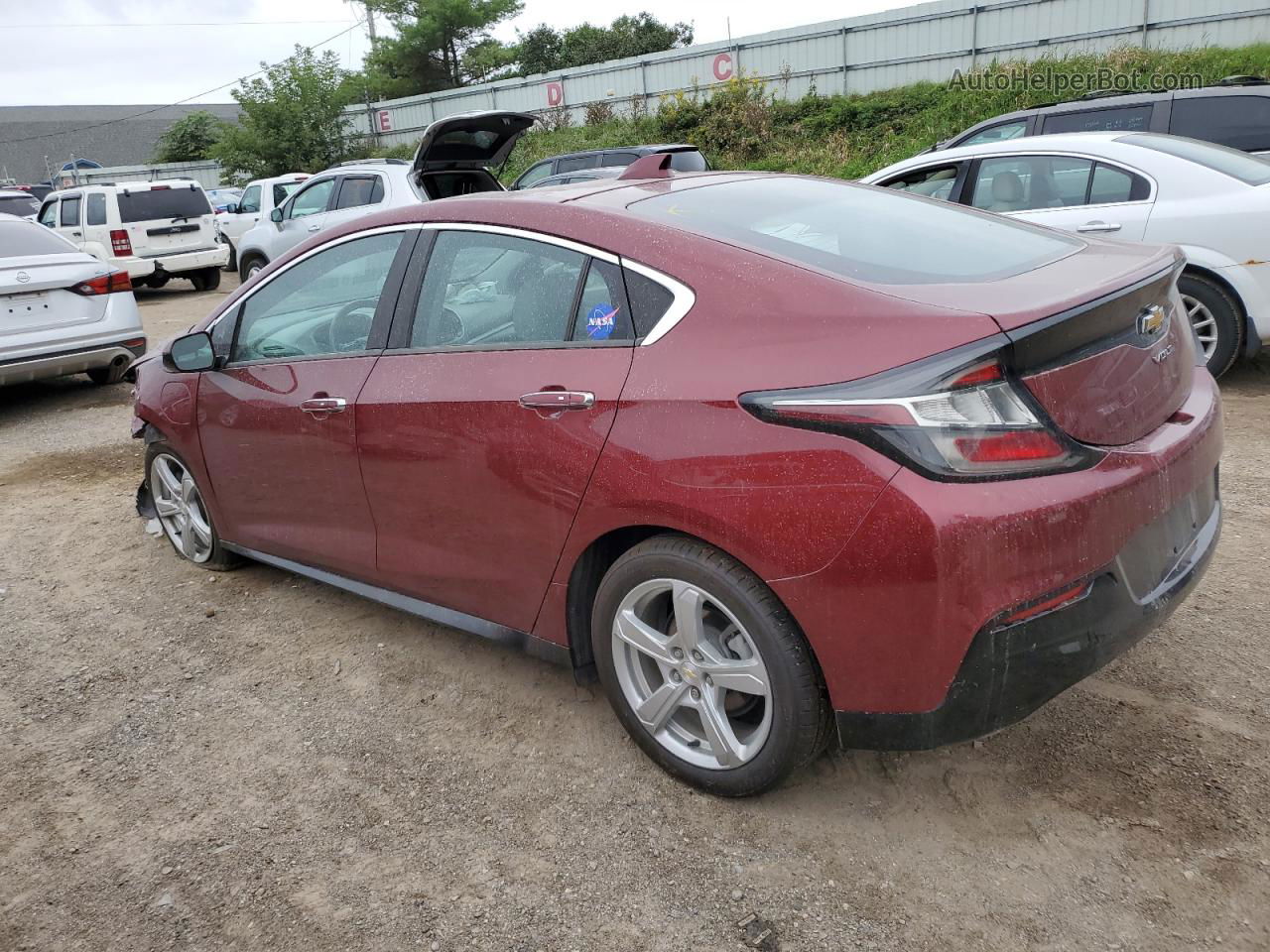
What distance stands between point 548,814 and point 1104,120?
282 inches

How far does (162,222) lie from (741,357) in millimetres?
15347

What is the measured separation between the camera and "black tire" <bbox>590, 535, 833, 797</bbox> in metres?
2.36

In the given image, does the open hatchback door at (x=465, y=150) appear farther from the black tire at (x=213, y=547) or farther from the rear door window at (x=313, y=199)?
the black tire at (x=213, y=547)

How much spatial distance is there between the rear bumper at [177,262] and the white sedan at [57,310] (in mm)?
7117

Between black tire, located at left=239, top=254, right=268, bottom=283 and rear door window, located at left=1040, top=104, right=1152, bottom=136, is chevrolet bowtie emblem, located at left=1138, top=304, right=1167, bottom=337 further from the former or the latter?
black tire, located at left=239, top=254, right=268, bottom=283

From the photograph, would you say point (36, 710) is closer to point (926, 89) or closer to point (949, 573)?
point (949, 573)

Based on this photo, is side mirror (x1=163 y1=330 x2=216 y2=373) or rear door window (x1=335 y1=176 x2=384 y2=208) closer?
side mirror (x1=163 y1=330 x2=216 y2=373)

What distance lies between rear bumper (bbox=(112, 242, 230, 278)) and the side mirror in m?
12.4

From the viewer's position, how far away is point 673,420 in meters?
2.44

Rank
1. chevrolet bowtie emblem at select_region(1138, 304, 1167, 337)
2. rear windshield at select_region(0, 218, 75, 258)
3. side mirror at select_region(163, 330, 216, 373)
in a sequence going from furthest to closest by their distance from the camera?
Result: 1. rear windshield at select_region(0, 218, 75, 258)
2. side mirror at select_region(163, 330, 216, 373)
3. chevrolet bowtie emblem at select_region(1138, 304, 1167, 337)

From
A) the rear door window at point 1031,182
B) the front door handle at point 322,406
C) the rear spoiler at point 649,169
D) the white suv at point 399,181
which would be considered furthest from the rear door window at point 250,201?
the rear spoiler at point 649,169

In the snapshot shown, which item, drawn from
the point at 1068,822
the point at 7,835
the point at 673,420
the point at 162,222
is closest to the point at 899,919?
the point at 1068,822

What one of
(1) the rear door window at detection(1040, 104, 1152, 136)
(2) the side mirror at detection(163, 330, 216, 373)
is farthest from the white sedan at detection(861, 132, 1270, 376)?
(2) the side mirror at detection(163, 330, 216, 373)

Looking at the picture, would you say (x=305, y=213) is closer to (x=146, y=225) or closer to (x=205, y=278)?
(x=146, y=225)
